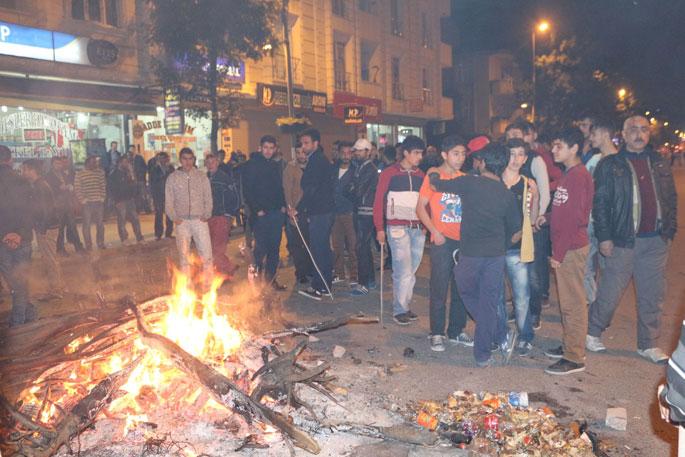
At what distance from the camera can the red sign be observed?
88.7 ft

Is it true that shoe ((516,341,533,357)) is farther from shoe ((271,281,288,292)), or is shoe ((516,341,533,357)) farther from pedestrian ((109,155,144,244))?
pedestrian ((109,155,144,244))

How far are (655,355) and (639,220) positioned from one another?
128cm

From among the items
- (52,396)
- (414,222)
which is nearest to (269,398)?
(52,396)

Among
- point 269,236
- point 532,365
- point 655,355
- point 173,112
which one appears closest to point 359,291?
point 269,236

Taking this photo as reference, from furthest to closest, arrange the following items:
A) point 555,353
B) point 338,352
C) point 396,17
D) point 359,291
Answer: point 396,17 → point 359,291 → point 338,352 → point 555,353

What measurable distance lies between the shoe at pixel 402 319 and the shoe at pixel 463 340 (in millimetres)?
795

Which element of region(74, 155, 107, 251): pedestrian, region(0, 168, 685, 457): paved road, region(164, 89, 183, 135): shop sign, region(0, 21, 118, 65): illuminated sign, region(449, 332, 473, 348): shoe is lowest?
region(0, 168, 685, 457): paved road

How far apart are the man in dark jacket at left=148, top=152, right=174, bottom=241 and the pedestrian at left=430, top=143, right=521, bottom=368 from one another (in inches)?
406

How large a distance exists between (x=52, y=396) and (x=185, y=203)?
415 cm

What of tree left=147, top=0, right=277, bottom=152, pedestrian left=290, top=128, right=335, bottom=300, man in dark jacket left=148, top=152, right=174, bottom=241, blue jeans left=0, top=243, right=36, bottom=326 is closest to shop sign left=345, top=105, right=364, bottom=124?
tree left=147, top=0, right=277, bottom=152

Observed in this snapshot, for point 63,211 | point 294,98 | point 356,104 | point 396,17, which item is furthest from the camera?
point 396,17

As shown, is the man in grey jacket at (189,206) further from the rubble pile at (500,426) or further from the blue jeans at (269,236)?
the rubble pile at (500,426)

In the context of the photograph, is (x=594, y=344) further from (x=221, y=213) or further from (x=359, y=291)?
(x=221, y=213)

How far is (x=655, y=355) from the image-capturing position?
5613 mm
